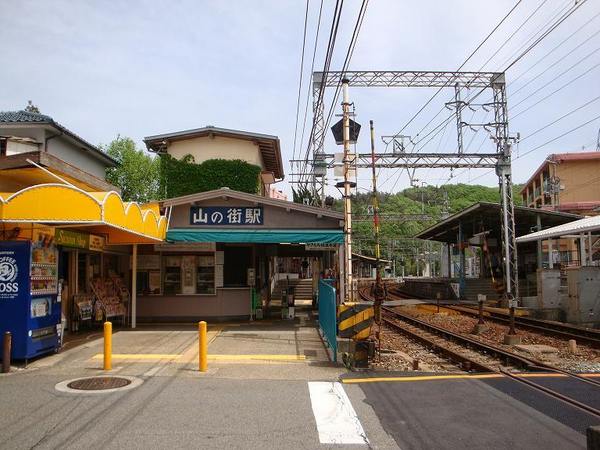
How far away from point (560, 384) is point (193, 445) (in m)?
5.43

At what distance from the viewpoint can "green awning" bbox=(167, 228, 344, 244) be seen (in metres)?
14.9

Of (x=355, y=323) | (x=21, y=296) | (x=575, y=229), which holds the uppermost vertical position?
(x=575, y=229)

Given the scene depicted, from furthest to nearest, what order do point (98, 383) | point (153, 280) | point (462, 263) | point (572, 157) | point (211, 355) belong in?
point (572, 157) → point (462, 263) → point (153, 280) → point (211, 355) → point (98, 383)

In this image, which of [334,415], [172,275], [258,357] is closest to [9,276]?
[258,357]

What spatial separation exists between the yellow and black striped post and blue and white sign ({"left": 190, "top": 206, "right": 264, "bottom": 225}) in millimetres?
6687

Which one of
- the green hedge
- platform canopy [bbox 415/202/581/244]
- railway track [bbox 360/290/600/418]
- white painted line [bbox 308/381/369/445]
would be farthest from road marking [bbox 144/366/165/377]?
platform canopy [bbox 415/202/581/244]

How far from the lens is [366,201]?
47000 millimetres

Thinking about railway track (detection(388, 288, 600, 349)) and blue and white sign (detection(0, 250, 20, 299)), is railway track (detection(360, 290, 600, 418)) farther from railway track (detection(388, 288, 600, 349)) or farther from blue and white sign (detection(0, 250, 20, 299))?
blue and white sign (detection(0, 250, 20, 299))

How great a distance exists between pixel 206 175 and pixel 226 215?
7854 millimetres

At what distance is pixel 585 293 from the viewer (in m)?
17.8

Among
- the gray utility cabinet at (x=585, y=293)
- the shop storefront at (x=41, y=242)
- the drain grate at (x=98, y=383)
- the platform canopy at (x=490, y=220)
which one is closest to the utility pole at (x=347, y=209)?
the shop storefront at (x=41, y=242)

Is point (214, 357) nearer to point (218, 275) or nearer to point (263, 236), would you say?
point (263, 236)

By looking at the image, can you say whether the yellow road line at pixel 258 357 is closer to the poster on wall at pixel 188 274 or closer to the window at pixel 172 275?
the poster on wall at pixel 188 274

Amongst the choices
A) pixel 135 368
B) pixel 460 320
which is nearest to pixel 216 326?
pixel 135 368
